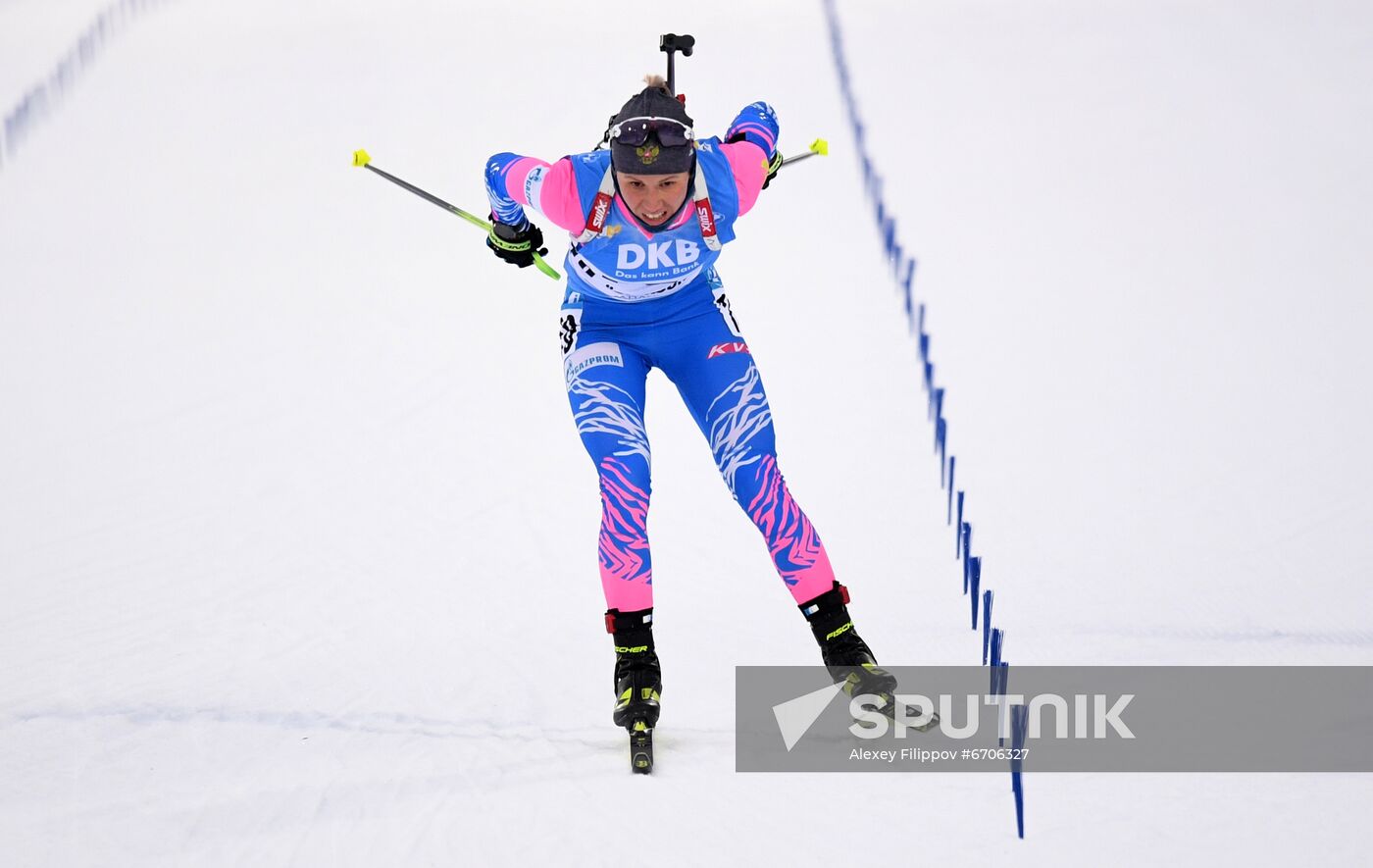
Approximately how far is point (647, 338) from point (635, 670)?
0.94 m

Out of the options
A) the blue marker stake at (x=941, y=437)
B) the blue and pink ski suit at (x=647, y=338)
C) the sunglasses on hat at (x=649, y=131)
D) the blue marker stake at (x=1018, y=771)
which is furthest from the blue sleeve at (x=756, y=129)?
the blue marker stake at (x=941, y=437)

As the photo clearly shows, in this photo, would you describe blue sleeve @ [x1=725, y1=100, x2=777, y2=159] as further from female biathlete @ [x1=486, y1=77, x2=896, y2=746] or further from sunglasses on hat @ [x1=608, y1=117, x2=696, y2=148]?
sunglasses on hat @ [x1=608, y1=117, x2=696, y2=148]

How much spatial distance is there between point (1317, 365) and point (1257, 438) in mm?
825

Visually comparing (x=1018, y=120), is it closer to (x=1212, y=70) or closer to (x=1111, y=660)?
(x=1212, y=70)

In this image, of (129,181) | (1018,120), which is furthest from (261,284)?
(1018,120)

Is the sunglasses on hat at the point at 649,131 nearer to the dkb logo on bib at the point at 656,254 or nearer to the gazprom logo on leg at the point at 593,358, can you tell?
the dkb logo on bib at the point at 656,254

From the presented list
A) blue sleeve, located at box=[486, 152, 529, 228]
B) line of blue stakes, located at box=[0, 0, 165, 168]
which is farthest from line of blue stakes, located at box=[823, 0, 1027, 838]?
line of blue stakes, located at box=[0, 0, 165, 168]

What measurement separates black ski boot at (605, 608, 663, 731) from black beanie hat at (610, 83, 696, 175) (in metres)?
1.18

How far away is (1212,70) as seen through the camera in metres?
9.84

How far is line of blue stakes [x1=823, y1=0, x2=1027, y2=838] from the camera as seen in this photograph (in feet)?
11.8

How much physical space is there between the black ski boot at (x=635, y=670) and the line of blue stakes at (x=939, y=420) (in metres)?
0.91

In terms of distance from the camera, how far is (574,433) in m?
6.77

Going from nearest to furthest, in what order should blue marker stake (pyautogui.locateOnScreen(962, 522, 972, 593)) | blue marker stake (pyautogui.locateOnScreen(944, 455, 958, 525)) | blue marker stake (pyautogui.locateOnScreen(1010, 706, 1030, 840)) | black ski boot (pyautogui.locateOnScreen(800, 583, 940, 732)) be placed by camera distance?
blue marker stake (pyautogui.locateOnScreen(1010, 706, 1030, 840)) → black ski boot (pyautogui.locateOnScreen(800, 583, 940, 732)) → blue marker stake (pyautogui.locateOnScreen(962, 522, 972, 593)) → blue marker stake (pyautogui.locateOnScreen(944, 455, 958, 525))

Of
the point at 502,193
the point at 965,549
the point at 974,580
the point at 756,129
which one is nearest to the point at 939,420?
the point at 965,549
